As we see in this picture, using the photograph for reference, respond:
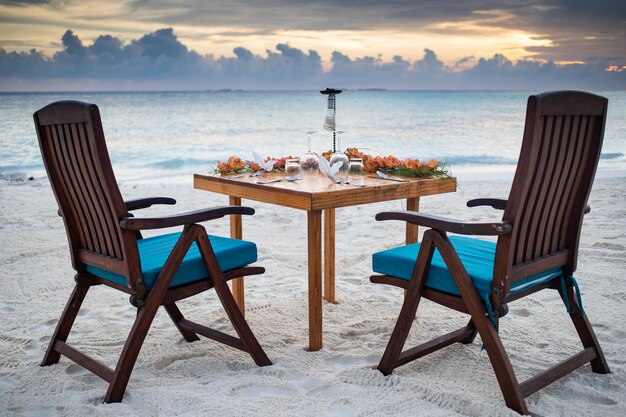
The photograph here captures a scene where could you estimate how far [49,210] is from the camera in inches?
270

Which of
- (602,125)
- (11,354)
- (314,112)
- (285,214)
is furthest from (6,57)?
(602,125)

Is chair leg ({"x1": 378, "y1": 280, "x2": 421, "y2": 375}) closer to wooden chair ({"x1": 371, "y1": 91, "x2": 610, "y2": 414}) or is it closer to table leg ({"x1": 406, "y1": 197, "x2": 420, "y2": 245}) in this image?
wooden chair ({"x1": 371, "y1": 91, "x2": 610, "y2": 414})

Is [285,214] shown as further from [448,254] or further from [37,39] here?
[37,39]

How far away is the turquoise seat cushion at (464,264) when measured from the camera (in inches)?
95.6

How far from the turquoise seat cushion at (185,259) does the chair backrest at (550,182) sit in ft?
3.70

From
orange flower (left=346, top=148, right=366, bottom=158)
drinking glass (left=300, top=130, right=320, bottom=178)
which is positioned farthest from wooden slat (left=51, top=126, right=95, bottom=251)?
orange flower (left=346, top=148, right=366, bottom=158)

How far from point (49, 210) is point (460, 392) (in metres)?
5.53

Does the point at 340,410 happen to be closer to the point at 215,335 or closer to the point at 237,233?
the point at 215,335

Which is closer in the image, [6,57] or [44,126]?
[44,126]

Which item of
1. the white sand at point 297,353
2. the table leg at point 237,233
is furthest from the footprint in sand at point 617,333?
the table leg at point 237,233

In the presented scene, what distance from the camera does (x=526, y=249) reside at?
2432 millimetres

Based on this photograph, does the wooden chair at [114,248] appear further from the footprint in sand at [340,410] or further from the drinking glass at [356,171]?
the drinking glass at [356,171]

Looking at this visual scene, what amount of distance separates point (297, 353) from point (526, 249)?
1.22 m

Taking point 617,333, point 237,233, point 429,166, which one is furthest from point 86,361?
point 617,333
